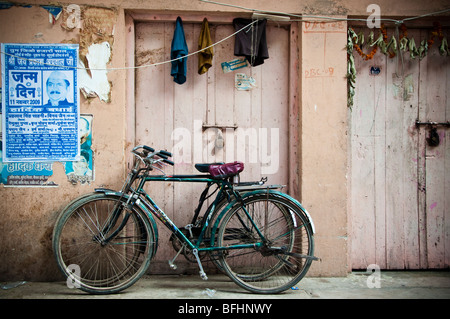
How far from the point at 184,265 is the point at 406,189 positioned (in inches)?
101

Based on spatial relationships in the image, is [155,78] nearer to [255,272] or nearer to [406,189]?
[255,272]

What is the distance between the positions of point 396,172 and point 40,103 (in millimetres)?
3840

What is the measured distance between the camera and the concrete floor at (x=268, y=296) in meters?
3.44

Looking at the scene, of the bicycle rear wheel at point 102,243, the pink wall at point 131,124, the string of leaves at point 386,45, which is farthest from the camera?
the string of leaves at point 386,45

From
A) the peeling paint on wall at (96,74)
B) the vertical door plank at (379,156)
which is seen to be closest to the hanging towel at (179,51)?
the peeling paint on wall at (96,74)

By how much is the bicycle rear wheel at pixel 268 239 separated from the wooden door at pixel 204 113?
23.4 inches

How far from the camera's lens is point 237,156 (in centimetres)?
411

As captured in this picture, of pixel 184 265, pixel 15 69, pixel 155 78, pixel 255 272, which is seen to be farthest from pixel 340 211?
pixel 15 69

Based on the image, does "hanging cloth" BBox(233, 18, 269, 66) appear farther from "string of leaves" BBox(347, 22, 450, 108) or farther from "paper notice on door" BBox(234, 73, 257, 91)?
"string of leaves" BBox(347, 22, 450, 108)

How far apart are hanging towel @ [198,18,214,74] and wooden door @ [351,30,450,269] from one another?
169 cm

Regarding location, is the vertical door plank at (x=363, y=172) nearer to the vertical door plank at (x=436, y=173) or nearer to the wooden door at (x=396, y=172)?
the wooden door at (x=396, y=172)

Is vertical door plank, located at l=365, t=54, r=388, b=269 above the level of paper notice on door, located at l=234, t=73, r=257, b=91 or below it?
below

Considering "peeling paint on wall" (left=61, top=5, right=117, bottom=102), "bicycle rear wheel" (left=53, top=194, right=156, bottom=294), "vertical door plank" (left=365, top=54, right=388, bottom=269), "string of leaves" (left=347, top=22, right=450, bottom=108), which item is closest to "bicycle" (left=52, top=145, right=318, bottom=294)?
"bicycle rear wheel" (left=53, top=194, right=156, bottom=294)

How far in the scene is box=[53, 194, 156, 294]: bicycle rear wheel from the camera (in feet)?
11.2
